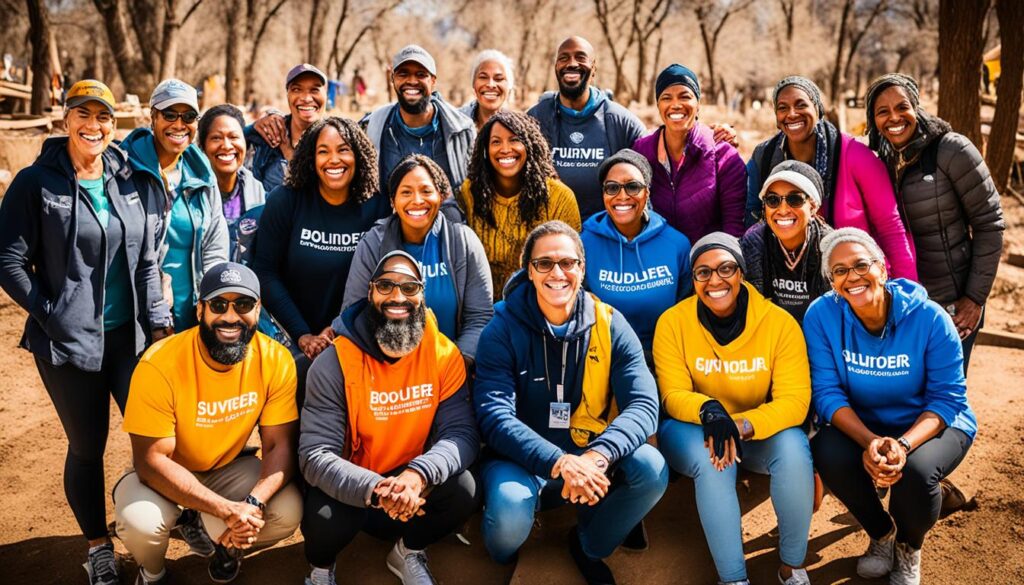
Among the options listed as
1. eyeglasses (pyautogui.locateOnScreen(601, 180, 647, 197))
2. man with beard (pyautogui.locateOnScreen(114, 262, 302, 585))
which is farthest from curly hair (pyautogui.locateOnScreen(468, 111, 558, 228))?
man with beard (pyautogui.locateOnScreen(114, 262, 302, 585))

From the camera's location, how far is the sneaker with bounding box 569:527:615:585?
413 centimetres

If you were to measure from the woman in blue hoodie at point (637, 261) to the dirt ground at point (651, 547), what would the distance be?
1125 millimetres

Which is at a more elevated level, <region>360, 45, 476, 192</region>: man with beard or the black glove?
<region>360, 45, 476, 192</region>: man with beard

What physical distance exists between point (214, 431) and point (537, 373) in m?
1.64

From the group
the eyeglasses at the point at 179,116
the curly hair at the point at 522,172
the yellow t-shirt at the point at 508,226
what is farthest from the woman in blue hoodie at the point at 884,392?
the eyeglasses at the point at 179,116

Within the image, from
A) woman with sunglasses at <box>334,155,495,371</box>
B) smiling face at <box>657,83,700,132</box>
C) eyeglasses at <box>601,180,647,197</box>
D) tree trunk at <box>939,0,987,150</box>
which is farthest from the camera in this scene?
tree trunk at <box>939,0,987,150</box>

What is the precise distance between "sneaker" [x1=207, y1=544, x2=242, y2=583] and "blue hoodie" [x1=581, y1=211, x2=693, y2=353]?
245 cm

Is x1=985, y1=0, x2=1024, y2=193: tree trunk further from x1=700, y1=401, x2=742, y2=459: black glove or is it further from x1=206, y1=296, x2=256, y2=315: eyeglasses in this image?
x1=206, y1=296, x2=256, y2=315: eyeglasses

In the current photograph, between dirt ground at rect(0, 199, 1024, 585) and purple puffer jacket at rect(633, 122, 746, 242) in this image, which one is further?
purple puffer jacket at rect(633, 122, 746, 242)

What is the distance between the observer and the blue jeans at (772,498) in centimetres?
396

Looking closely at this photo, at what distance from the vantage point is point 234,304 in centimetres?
393

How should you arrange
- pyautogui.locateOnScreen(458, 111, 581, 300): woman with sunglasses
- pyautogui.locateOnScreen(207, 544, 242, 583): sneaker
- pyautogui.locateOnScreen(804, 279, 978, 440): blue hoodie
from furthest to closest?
pyautogui.locateOnScreen(458, 111, 581, 300): woman with sunglasses < pyautogui.locateOnScreen(207, 544, 242, 583): sneaker < pyautogui.locateOnScreen(804, 279, 978, 440): blue hoodie

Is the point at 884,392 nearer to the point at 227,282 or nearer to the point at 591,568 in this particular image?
the point at 591,568

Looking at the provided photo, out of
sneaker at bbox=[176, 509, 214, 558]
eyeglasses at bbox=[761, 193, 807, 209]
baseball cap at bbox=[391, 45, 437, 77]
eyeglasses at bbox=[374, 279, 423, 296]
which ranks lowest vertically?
sneaker at bbox=[176, 509, 214, 558]
